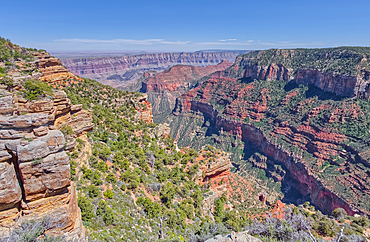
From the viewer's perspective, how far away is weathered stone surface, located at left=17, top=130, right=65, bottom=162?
10.5 metres

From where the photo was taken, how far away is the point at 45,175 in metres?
11.1

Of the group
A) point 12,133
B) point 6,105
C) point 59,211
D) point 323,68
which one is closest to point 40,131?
point 12,133

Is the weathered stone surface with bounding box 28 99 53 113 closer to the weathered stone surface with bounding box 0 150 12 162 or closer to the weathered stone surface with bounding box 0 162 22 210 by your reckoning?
the weathered stone surface with bounding box 0 150 12 162

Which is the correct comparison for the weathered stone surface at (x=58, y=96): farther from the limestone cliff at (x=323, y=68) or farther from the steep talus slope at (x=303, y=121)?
the limestone cliff at (x=323, y=68)

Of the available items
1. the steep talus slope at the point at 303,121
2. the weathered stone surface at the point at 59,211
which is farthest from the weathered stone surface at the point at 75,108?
the steep talus slope at the point at 303,121

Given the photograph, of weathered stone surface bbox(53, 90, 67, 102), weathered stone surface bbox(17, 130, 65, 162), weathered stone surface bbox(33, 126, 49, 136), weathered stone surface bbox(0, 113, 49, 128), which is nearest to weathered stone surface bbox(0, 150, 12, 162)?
weathered stone surface bbox(17, 130, 65, 162)

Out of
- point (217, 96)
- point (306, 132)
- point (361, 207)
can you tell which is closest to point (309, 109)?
point (306, 132)

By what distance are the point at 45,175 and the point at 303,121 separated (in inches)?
3975

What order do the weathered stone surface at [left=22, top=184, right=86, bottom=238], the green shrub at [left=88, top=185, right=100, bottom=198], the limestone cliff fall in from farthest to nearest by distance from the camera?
the limestone cliff
the green shrub at [left=88, top=185, right=100, bottom=198]
the weathered stone surface at [left=22, top=184, right=86, bottom=238]

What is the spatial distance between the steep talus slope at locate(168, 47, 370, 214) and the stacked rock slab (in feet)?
225

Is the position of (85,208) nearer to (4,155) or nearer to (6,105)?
(4,155)

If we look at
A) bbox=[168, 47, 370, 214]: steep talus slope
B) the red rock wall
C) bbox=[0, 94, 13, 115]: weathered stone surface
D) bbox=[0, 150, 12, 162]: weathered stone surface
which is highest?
bbox=[0, 94, 13, 115]: weathered stone surface

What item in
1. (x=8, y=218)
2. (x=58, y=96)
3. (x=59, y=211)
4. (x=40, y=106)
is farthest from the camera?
(x=58, y=96)

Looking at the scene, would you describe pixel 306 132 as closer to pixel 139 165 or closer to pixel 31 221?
pixel 139 165
